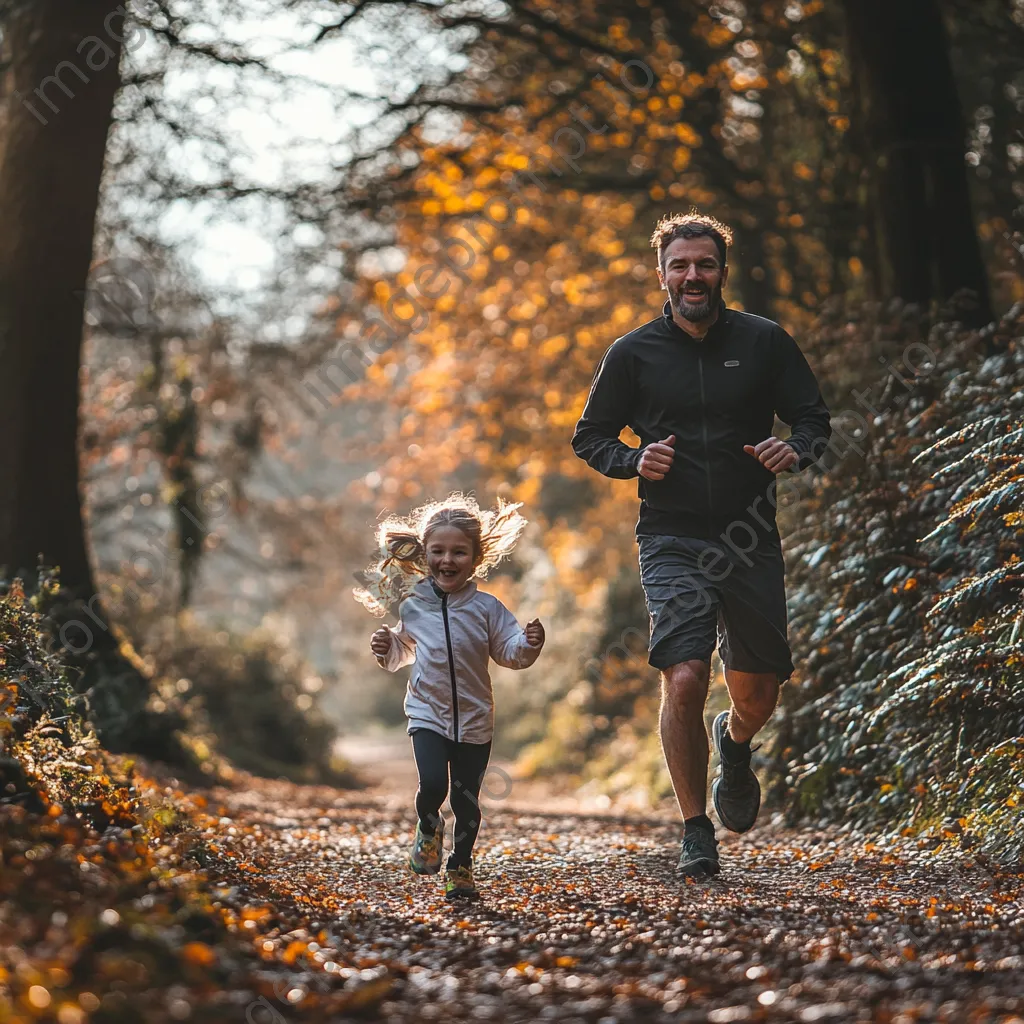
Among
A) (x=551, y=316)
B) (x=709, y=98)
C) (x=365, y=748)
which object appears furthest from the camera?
(x=365, y=748)

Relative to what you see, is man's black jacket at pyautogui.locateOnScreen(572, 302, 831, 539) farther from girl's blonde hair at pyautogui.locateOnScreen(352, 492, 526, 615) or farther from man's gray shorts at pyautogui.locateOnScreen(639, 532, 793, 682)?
girl's blonde hair at pyautogui.locateOnScreen(352, 492, 526, 615)

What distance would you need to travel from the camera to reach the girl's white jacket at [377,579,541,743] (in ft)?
16.7

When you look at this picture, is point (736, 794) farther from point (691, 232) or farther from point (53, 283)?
point (53, 283)

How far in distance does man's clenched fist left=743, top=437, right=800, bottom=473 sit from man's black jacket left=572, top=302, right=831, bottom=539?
0.11m

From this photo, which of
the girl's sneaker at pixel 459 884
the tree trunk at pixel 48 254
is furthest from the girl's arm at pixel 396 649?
the tree trunk at pixel 48 254

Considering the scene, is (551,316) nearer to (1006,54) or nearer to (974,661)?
(1006,54)

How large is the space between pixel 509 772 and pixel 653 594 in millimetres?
17515

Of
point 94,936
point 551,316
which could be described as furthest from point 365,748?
point 94,936

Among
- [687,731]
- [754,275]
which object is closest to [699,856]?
[687,731]

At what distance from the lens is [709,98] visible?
45.1 ft

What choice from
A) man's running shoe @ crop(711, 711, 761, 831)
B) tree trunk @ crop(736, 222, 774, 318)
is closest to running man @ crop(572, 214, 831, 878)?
man's running shoe @ crop(711, 711, 761, 831)

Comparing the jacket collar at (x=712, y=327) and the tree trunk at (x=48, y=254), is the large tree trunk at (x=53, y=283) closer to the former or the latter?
the tree trunk at (x=48, y=254)

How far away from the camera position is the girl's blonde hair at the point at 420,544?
17.7 ft

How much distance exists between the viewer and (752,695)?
5434 millimetres
